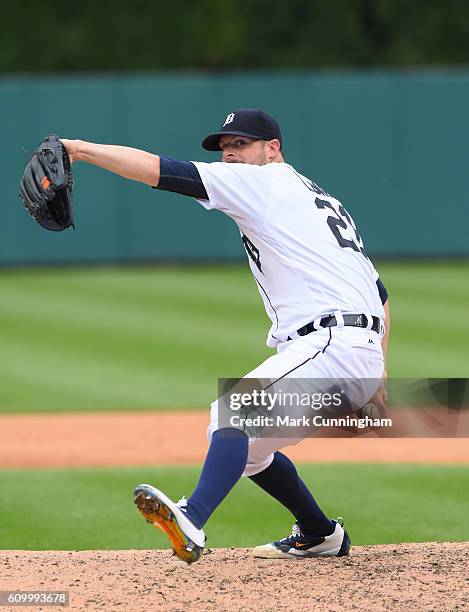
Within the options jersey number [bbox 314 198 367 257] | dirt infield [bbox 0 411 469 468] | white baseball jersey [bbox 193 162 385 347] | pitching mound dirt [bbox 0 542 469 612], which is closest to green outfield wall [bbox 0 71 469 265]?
dirt infield [bbox 0 411 469 468]

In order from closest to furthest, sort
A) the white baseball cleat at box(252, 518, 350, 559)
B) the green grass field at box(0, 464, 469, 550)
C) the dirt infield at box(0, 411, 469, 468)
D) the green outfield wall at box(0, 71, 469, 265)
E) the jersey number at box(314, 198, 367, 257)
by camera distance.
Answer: the jersey number at box(314, 198, 367, 257), the white baseball cleat at box(252, 518, 350, 559), the green grass field at box(0, 464, 469, 550), the dirt infield at box(0, 411, 469, 468), the green outfield wall at box(0, 71, 469, 265)

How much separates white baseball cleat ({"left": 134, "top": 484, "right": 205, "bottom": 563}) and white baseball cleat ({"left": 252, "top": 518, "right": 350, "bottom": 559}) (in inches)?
38.1

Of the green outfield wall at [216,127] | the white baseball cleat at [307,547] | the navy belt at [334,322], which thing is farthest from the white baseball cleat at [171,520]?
the green outfield wall at [216,127]

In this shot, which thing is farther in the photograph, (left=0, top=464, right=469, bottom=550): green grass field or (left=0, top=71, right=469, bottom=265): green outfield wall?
(left=0, top=71, right=469, bottom=265): green outfield wall

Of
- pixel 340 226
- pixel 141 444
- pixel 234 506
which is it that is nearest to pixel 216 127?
pixel 141 444

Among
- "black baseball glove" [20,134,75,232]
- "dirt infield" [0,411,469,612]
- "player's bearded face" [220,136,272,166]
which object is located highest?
"player's bearded face" [220,136,272,166]

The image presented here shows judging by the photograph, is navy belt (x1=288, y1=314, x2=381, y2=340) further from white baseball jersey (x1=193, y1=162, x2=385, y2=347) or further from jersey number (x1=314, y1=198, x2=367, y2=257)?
jersey number (x1=314, y1=198, x2=367, y2=257)

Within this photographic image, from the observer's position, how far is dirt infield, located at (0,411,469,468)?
8336 mm

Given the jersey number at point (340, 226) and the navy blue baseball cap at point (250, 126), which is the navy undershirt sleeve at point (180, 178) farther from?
the jersey number at point (340, 226)

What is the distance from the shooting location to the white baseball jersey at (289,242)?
488 cm

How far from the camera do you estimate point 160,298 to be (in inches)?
654

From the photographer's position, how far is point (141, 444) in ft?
28.8

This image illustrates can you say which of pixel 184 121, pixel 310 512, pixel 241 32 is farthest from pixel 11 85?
pixel 310 512

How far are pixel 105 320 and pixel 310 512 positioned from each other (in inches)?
371
